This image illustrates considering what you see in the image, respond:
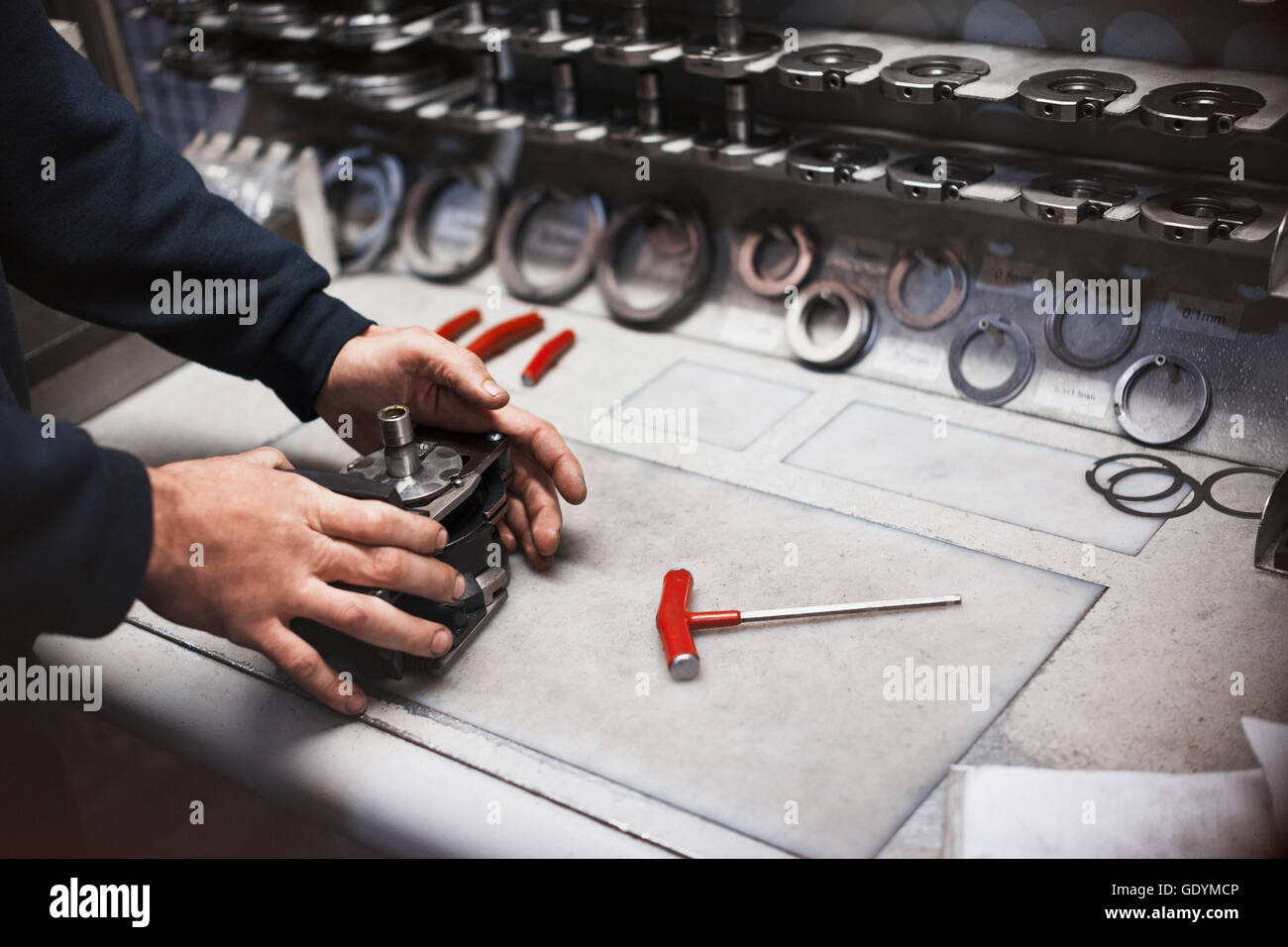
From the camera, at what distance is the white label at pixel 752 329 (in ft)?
4.85

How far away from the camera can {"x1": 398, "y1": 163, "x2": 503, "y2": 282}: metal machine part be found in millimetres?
1699

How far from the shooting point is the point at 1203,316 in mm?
1227

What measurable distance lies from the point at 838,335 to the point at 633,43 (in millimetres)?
428

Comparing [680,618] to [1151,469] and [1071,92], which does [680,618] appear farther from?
[1071,92]

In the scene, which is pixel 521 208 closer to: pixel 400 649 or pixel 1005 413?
pixel 1005 413

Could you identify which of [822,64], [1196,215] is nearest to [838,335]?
[822,64]

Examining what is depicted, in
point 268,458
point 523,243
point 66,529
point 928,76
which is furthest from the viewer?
point 523,243

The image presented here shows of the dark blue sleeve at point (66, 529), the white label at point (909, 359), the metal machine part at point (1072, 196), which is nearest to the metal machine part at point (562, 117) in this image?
the white label at point (909, 359)

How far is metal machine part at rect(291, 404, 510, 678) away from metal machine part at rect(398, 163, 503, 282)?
0.65 m

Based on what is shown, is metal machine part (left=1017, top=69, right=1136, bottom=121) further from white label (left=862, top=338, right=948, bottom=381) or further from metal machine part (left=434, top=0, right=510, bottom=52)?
metal machine part (left=434, top=0, right=510, bottom=52)

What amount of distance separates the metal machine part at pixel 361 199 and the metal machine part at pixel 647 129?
1.43 ft
